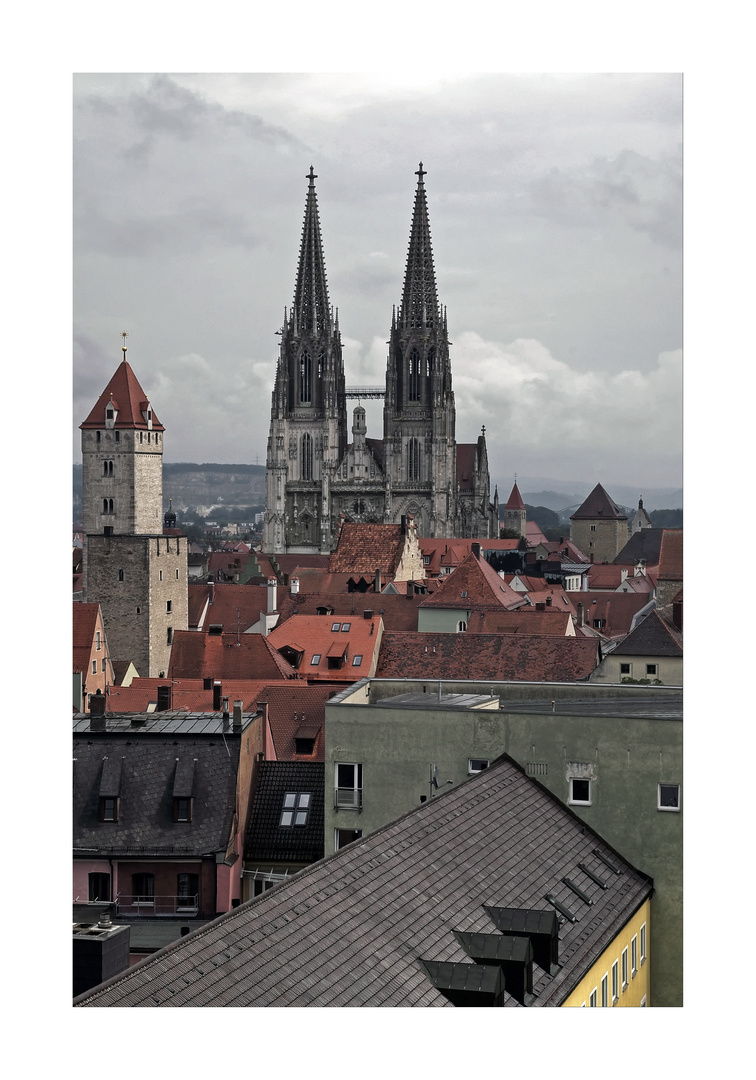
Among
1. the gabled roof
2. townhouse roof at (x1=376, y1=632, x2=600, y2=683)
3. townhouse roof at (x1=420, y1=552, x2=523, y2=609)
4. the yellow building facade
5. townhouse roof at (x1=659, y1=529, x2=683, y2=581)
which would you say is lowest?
the yellow building facade

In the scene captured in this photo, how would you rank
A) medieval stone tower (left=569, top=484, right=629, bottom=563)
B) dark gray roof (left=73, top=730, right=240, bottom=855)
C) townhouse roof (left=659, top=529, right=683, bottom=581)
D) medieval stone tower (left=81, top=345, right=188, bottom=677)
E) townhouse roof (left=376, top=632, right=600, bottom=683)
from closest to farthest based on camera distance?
dark gray roof (left=73, top=730, right=240, bottom=855) → townhouse roof (left=376, top=632, right=600, bottom=683) → medieval stone tower (left=81, top=345, right=188, bottom=677) → townhouse roof (left=659, top=529, right=683, bottom=581) → medieval stone tower (left=569, top=484, right=629, bottom=563)

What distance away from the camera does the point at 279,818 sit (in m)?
19.8

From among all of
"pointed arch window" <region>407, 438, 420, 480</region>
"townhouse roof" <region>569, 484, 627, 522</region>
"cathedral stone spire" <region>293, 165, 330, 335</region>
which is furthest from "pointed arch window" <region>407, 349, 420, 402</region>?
"townhouse roof" <region>569, 484, 627, 522</region>

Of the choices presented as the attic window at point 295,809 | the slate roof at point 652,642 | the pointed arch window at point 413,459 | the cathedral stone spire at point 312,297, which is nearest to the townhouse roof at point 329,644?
the slate roof at point 652,642

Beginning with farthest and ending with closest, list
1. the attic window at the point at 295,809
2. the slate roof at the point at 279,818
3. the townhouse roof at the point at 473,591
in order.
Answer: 1. the townhouse roof at the point at 473,591
2. the attic window at the point at 295,809
3. the slate roof at the point at 279,818

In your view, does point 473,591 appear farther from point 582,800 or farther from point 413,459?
point 413,459

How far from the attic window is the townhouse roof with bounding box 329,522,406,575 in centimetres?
3283

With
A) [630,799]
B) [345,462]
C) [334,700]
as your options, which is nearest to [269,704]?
[334,700]

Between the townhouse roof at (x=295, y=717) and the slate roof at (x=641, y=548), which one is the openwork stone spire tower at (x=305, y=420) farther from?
the townhouse roof at (x=295, y=717)

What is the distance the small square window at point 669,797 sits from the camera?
14844mm

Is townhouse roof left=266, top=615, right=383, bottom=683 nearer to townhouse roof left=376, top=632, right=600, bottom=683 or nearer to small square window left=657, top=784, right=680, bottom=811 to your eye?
townhouse roof left=376, top=632, right=600, bottom=683

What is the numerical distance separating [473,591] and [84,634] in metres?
14.0

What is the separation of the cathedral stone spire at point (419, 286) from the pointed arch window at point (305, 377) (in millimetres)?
7498

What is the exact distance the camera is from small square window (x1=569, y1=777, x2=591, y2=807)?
15219 millimetres
